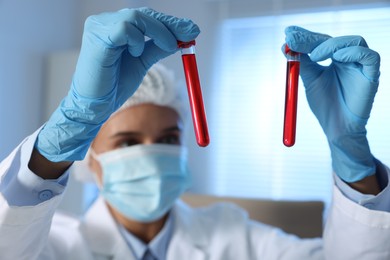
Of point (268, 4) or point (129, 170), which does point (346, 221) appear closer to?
point (129, 170)

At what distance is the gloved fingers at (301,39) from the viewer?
0.71 metres

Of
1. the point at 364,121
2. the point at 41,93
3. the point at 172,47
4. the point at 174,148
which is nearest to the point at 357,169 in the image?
the point at 364,121

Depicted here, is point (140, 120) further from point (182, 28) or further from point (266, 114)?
point (266, 114)

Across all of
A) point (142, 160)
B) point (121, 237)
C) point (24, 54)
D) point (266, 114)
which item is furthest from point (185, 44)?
point (266, 114)

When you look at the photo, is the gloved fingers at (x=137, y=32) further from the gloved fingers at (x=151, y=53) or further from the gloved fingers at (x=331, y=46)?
the gloved fingers at (x=331, y=46)

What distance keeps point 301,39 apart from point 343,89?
15cm

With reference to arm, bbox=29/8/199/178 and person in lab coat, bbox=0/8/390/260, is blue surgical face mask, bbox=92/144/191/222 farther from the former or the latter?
arm, bbox=29/8/199/178

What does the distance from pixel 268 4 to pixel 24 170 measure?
2.07m

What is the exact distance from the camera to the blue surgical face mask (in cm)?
109

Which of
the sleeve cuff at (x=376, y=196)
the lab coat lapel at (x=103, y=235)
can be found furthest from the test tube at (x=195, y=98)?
the lab coat lapel at (x=103, y=235)

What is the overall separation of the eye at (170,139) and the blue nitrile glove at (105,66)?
42cm

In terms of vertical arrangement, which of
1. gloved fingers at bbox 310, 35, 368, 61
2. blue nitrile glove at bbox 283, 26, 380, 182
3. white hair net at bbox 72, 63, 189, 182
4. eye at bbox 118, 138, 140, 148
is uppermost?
gloved fingers at bbox 310, 35, 368, 61

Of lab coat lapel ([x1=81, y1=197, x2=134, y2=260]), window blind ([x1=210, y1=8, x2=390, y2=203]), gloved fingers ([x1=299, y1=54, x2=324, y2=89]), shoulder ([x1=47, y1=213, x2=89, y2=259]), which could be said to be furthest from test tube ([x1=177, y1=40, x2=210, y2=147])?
window blind ([x1=210, y1=8, x2=390, y2=203])

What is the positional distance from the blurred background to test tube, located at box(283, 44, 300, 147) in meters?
1.53
